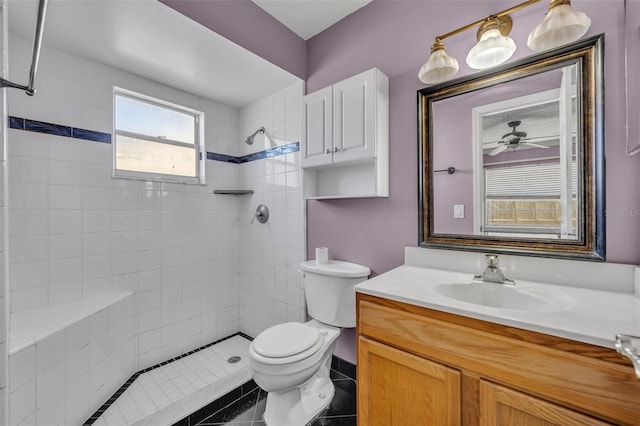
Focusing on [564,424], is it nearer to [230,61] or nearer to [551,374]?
[551,374]

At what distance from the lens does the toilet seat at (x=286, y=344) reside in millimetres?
1290

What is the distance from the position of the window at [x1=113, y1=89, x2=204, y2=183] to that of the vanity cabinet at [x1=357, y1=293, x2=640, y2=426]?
188 centimetres

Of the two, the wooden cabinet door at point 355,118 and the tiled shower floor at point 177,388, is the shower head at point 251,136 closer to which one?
the wooden cabinet door at point 355,118

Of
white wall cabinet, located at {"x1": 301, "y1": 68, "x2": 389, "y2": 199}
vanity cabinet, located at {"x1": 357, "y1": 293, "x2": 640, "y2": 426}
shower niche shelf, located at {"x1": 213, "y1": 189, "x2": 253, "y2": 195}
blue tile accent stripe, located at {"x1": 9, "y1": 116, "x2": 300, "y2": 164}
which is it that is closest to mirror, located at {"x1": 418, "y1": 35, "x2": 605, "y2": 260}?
white wall cabinet, located at {"x1": 301, "y1": 68, "x2": 389, "y2": 199}

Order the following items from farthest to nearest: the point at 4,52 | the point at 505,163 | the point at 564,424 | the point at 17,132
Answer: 1. the point at 17,132
2. the point at 505,163
3. the point at 4,52
4. the point at 564,424

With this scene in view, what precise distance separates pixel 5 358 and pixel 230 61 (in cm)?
175

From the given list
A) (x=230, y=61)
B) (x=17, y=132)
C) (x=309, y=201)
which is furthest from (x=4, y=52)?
(x=309, y=201)

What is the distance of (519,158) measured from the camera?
1.21m

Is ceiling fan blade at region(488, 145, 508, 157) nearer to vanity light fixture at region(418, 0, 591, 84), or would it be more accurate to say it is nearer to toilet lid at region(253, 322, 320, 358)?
vanity light fixture at region(418, 0, 591, 84)

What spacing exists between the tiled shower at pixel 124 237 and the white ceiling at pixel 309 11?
0.43 metres

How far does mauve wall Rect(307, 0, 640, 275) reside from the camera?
1.00m

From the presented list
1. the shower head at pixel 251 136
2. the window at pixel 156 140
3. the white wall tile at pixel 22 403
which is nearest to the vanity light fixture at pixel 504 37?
the shower head at pixel 251 136

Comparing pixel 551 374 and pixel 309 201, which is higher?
pixel 309 201

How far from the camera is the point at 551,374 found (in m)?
0.72
